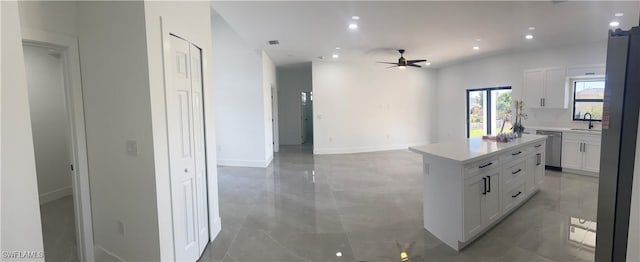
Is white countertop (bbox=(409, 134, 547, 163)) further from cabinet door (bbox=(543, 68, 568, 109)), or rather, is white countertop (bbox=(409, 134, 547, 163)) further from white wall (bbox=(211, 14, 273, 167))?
white wall (bbox=(211, 14, 273, 167))

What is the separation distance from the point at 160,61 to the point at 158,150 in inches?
25.8

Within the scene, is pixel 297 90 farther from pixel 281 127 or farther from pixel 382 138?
pixel 382 138

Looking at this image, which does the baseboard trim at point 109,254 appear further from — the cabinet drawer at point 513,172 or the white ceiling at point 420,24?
the cabinet drawer at point 513,172

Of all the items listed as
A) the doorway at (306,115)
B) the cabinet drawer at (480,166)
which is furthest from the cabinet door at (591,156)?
the doorway at (306,115)

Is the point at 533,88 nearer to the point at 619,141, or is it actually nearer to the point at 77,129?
the point at 619,141

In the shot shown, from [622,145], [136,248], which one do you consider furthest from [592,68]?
[136,248]

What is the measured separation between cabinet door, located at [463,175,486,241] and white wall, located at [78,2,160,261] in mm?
2635

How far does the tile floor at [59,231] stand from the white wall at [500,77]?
824 centimetres

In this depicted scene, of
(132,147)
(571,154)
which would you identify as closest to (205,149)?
(132,147)

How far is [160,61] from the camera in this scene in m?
2.32

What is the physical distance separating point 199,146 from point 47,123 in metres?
3.27

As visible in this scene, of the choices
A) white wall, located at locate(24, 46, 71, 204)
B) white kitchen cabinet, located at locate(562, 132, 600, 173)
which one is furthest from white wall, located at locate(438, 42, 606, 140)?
white wall, located at locate(24, 46, 71, 204)

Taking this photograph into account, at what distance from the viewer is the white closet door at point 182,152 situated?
248cm

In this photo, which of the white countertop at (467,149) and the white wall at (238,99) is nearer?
the white countertop at (467,149)
